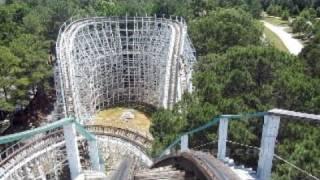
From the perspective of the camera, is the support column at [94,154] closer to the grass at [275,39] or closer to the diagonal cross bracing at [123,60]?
the diagonal cross bracing at [123,60]

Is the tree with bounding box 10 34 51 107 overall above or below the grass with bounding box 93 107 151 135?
above

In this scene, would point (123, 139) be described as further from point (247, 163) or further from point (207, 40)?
point (207, 40)

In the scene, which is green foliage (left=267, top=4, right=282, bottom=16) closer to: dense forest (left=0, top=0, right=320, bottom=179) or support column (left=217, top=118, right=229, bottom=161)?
dense forest (left=0, top=0, right=320, bottom=179)

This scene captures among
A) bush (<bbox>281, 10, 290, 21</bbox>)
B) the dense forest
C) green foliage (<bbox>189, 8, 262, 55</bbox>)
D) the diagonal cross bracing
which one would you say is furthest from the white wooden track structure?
bush (<bbox>281, 10, 290, 21</bbox>)

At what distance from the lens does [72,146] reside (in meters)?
10.1

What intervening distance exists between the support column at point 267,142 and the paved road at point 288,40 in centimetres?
3635

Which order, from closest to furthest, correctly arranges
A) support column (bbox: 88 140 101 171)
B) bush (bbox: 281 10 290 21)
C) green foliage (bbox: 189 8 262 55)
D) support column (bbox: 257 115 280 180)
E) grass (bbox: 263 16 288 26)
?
support column (bbox: 257 115 280 180) < support column (bbox: 88 140 101 171) < green foliage (bbox: 189 8 262 55) < grass (bbox: 263 16 288 26) < bush (bbox: 281 10 290 21)

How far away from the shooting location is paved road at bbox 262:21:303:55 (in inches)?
1780

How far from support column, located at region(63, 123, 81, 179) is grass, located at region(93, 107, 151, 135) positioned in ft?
59.0

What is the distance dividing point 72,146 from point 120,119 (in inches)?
802

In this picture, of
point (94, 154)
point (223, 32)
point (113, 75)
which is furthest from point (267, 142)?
point (223, 32)

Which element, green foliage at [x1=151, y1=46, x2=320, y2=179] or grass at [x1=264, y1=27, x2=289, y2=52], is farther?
grass at [x1=264, y1=27, x2=289, y2=52]

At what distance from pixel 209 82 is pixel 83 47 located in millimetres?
12647

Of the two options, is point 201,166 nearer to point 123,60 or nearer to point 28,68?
point 28,68
